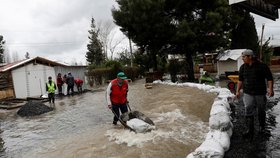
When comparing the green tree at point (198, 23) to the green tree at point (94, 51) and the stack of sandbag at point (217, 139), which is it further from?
the green tree at point (94, 51)

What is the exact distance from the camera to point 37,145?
28.9ft

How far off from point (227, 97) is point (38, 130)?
6.37 metres

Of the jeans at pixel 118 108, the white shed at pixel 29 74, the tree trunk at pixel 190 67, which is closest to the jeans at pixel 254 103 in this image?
the jeans at pixel 118 108

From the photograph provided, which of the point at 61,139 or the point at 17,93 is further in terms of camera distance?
the point at 17,93

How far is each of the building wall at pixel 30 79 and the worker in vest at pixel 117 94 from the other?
17.3m

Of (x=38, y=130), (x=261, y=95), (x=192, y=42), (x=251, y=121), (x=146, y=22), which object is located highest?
(x=146, y=22)

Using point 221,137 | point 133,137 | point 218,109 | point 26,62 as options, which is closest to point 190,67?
point 26,62

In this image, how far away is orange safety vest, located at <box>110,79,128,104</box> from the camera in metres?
8.45

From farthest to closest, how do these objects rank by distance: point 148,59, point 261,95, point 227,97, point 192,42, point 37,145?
point 148,59, point 192,42, point 227,97, point 37,145, point 261,95

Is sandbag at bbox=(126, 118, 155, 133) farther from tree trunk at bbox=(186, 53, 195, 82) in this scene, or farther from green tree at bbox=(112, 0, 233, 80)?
tree trunk at bbox=(186, 53, 195, 82)

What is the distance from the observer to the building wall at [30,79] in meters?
24.0

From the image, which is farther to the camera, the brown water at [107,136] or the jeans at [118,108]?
the jeans at [118,108]

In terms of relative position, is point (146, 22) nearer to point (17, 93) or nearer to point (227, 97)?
point (17, 93)

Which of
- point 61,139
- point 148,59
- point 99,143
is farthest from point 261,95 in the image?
point 148,59
